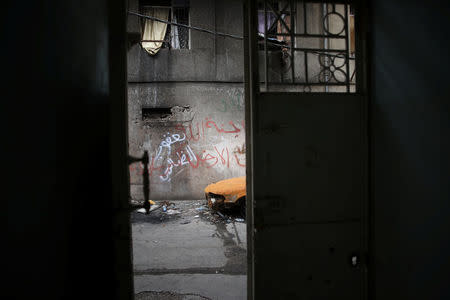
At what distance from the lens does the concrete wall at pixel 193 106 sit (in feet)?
25.4

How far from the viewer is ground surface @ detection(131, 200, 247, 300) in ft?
10.6

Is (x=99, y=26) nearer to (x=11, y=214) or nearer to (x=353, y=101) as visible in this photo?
(x=11, y=214)

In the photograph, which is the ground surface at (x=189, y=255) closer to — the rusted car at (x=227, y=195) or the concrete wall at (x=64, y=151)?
the rusted car at (x=227, y=195)

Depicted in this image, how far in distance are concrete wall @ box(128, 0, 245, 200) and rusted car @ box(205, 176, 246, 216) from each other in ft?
4.93

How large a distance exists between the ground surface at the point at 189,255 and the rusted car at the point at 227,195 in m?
0.27

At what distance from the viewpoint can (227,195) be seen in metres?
6.07

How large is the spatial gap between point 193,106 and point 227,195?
10.2ft

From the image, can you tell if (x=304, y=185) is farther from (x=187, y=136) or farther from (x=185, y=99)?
(x=185, y=99)

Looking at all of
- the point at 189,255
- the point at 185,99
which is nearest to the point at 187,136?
the point at 185,99

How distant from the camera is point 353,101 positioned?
7.20 feet

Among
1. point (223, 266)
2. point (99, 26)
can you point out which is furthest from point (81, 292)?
point (223, 266)

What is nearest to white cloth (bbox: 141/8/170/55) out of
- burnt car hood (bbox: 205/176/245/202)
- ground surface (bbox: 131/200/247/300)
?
burnt car hood (bbox: 205/176/245/202)

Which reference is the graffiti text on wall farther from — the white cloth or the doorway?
the white cloth

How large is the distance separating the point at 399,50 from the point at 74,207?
2242mm
